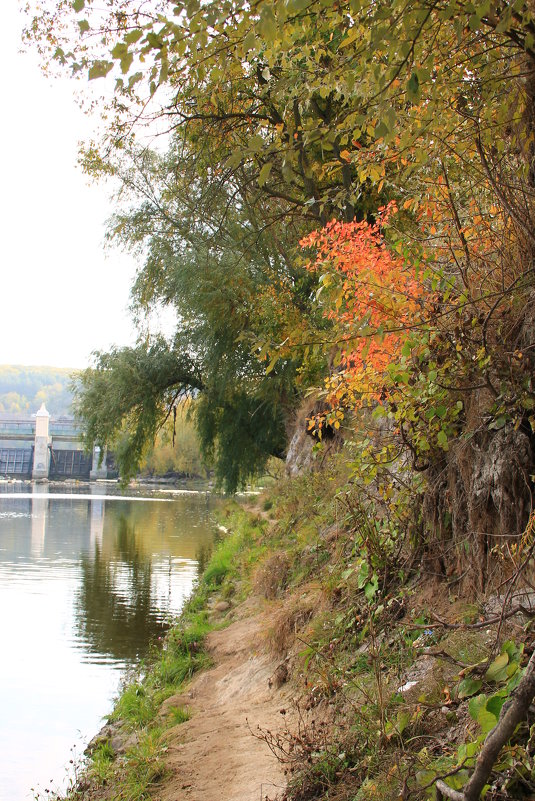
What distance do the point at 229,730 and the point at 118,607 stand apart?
346 inches

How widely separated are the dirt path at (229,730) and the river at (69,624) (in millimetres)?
1173

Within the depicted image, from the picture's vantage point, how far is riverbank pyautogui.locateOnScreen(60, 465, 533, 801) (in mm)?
3363

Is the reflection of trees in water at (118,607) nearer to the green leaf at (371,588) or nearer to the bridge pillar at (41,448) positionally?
the green leaf at (371,588)

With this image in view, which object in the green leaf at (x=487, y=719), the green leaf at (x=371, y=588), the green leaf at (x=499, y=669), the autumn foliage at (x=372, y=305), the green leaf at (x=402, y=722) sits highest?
the autumn foliage at (x=372, y=305)

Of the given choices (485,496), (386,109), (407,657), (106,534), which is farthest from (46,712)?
(106,534)

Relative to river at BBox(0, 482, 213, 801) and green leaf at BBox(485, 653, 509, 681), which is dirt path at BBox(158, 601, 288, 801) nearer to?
river at BBox(0, 482, 213, 801)

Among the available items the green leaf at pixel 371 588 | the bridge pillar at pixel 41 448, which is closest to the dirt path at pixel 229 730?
the green leaf at pixel 371 588

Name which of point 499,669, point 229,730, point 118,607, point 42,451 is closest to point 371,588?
point 229,730

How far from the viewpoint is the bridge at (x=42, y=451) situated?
325ft

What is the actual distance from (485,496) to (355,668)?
1.48 metres

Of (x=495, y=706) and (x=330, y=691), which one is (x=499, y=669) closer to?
(x=495, y=706)

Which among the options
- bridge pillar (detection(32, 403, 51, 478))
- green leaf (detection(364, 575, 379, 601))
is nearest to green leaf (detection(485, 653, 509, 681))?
green leaf (detection(364, 575, 379, 601))

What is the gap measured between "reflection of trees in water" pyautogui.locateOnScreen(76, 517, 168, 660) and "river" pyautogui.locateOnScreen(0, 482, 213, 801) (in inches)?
0.8

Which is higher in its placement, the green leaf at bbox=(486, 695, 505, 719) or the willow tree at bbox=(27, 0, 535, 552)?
the willow tree at bbox=(27, 0, 535, 552)
